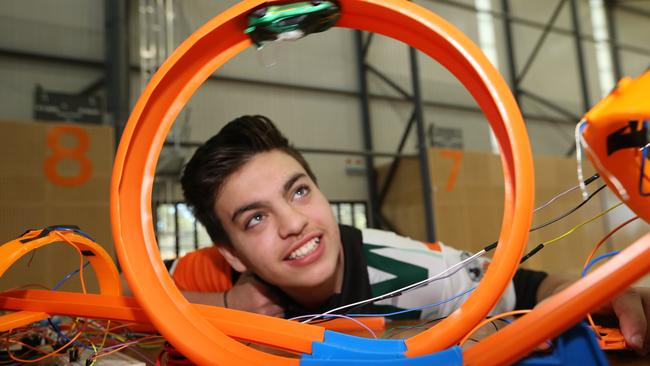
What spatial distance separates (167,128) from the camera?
430 millimetres

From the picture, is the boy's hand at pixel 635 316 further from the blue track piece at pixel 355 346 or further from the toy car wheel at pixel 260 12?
the toy car wheel at pixel 260 12

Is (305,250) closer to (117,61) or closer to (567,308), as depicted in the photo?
(567,308)

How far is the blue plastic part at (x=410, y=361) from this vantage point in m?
0.32

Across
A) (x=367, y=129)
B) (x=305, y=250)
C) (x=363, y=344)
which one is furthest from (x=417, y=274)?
(x=367, y=129)

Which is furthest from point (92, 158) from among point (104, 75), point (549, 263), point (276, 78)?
point (549, 263)

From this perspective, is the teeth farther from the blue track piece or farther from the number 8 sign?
the number 8 sign

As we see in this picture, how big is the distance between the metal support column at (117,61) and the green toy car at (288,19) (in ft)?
8.03

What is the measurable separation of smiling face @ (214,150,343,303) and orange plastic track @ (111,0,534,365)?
0.34 m

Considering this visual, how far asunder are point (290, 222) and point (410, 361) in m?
0.43

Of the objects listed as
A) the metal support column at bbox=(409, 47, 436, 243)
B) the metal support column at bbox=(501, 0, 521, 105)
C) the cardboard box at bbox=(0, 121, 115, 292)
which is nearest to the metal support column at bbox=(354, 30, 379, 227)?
the metal support column at bbox=(409, 47, 436, 243)

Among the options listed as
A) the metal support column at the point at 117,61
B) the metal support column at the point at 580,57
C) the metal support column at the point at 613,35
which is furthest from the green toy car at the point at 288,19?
the metal support column at the point at 613,35

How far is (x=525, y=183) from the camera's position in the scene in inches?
13.1

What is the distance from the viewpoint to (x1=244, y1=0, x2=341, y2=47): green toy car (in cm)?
41

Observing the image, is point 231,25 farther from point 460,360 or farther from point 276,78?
point 276,78
